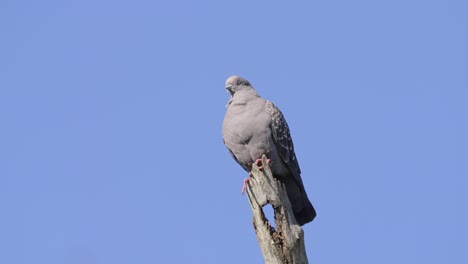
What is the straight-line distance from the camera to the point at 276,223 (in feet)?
24.3

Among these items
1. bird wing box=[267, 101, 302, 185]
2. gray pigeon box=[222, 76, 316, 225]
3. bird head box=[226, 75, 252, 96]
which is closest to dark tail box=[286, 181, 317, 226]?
gray pigeon box=[222, 76, 316, 225]

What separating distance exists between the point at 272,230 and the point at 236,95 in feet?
9.15

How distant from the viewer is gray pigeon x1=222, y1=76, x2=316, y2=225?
9172mm

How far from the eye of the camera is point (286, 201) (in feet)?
24.9

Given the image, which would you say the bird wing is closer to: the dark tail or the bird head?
the dark tail

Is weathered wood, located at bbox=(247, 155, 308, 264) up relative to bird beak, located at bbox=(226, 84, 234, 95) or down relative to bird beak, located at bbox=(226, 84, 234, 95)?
down

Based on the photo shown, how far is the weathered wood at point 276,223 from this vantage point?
710 cm

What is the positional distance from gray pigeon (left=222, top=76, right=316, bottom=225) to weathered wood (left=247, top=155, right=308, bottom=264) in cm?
139

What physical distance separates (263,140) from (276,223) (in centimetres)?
197

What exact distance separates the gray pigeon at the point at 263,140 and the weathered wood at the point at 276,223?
4.55 feet

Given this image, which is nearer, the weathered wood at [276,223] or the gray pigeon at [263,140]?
the weathered wood at [276,223]


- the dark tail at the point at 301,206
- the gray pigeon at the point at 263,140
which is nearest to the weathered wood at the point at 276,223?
the gray pigeon at the point at 263,140

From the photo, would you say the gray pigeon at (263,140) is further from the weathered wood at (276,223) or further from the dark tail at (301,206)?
the weathered wood at (276,223)

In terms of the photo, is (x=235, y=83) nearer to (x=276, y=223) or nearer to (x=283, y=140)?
(x=283, y=140)
